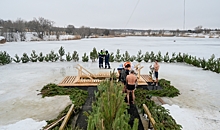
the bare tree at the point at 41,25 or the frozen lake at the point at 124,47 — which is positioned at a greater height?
the bare tree at the point at 41,25

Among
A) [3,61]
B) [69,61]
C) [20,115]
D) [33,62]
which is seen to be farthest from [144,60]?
[20,115]

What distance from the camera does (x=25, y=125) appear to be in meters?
4.97

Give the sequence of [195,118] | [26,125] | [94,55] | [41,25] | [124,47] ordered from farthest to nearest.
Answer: [41,25] → [124,47] → [94,55] → [195,118] → [26,125]

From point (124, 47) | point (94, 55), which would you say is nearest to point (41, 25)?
point (124, 47)

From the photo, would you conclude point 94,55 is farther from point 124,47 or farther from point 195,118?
point 124,47

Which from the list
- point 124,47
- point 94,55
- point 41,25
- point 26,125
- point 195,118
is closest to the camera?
point 26,125

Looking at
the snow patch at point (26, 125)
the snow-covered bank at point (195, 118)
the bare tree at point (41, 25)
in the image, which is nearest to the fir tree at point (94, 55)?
the snow-covered bank at point (195, 118)

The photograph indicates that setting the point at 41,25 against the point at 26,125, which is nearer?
the point at 26,125

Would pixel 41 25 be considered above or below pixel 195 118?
above

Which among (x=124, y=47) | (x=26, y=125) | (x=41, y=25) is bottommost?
(x=26, y=125)

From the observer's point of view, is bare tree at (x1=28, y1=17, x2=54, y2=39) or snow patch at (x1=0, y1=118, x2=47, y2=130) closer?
snow patch at (x1=0, y1=118, x2=47, y2=130)

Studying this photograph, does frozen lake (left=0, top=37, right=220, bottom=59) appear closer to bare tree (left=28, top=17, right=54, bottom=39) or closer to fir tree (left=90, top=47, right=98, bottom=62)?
fir tree (left=90, top=47, right=98, bottom=62)

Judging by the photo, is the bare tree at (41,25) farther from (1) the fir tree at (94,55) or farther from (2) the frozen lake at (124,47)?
(1) the fir tree at (94,55)

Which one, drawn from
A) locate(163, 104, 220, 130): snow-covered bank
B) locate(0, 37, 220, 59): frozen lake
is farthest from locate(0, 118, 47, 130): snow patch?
locate(0, 37, 220, 59): frozen lake
